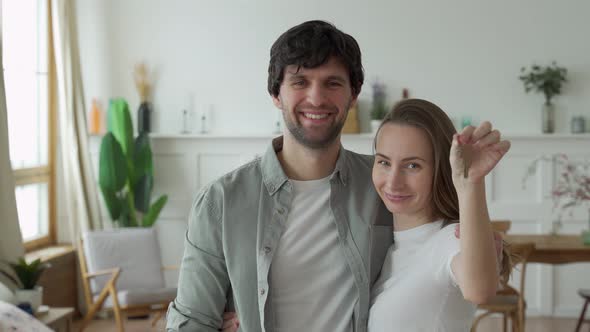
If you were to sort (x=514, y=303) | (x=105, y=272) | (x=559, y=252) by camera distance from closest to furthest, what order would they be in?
(x=559, y=252)
(x=514, y=303)
(x=105, y=272)

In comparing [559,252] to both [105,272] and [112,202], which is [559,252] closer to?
[105,272]

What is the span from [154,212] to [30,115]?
51.4 inches

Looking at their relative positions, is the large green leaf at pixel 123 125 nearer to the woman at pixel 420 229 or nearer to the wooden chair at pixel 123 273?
the wooden chair at pixel 123 273

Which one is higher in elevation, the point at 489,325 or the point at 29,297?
the point at 29,297

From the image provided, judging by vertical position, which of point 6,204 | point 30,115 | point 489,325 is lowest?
point 489,325

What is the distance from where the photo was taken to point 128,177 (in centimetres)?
691

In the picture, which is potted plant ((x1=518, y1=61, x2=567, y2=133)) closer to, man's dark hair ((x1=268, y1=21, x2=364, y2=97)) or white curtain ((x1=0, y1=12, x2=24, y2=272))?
white curtain ((x1=0, y1=12, x2=24, y2=272))

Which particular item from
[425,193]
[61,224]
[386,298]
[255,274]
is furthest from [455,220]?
[61,224]

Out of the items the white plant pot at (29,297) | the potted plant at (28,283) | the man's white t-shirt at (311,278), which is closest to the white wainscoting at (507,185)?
the potted plant at (28,283)

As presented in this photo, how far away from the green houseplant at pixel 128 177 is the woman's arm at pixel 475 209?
5140 mm

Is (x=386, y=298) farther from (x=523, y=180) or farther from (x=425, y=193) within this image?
(x=523, y=180)

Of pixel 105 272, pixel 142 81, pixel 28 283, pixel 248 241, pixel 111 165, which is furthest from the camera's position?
pixel 142 81

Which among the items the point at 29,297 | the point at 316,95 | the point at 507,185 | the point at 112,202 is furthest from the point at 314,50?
the point at 507,185

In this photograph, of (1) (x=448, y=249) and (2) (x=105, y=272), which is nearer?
(1) (x=448, y=249)
